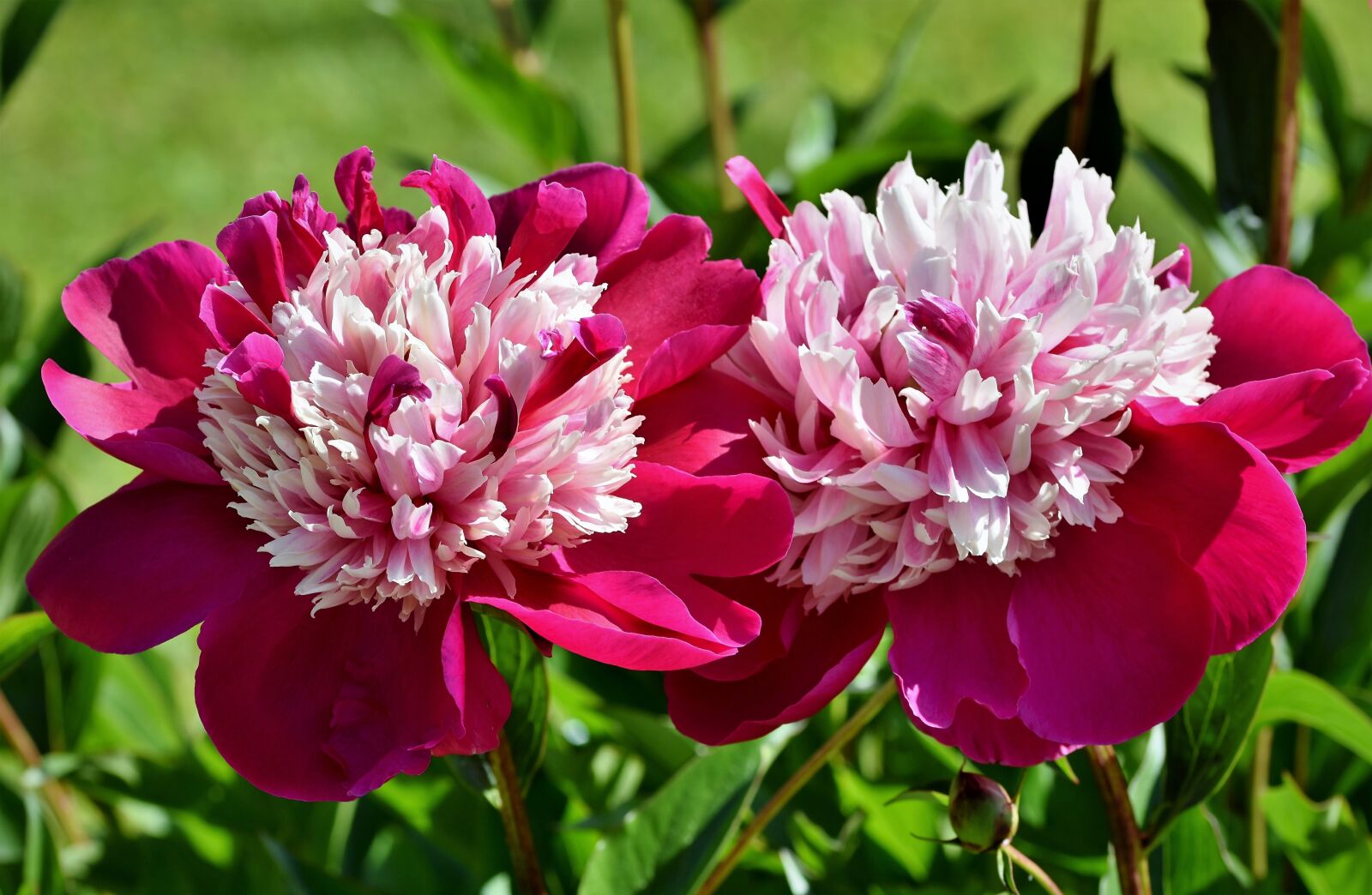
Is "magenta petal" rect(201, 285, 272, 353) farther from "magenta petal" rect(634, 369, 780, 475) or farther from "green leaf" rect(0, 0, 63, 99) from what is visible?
"green leaf" rect(0, 0, 63, 99)

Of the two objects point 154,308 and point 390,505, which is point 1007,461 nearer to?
point 390,505

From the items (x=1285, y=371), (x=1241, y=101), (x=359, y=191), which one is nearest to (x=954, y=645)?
(x=1285, y=371)

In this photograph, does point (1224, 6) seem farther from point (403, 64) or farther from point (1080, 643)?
point (403, 64)

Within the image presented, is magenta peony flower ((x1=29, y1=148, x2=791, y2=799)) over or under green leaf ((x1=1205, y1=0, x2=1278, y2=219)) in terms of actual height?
over

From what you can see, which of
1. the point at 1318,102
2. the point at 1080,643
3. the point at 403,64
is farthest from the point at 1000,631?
the point at 403,64

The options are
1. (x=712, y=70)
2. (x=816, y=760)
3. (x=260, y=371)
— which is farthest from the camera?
(x=712, y=70)

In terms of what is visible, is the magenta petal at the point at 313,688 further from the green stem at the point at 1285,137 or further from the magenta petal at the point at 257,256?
the green stem at the point at 1285,137

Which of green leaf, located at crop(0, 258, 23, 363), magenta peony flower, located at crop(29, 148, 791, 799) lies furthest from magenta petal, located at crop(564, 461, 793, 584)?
green leaf, located at crop(0, 258, 23, 363)
